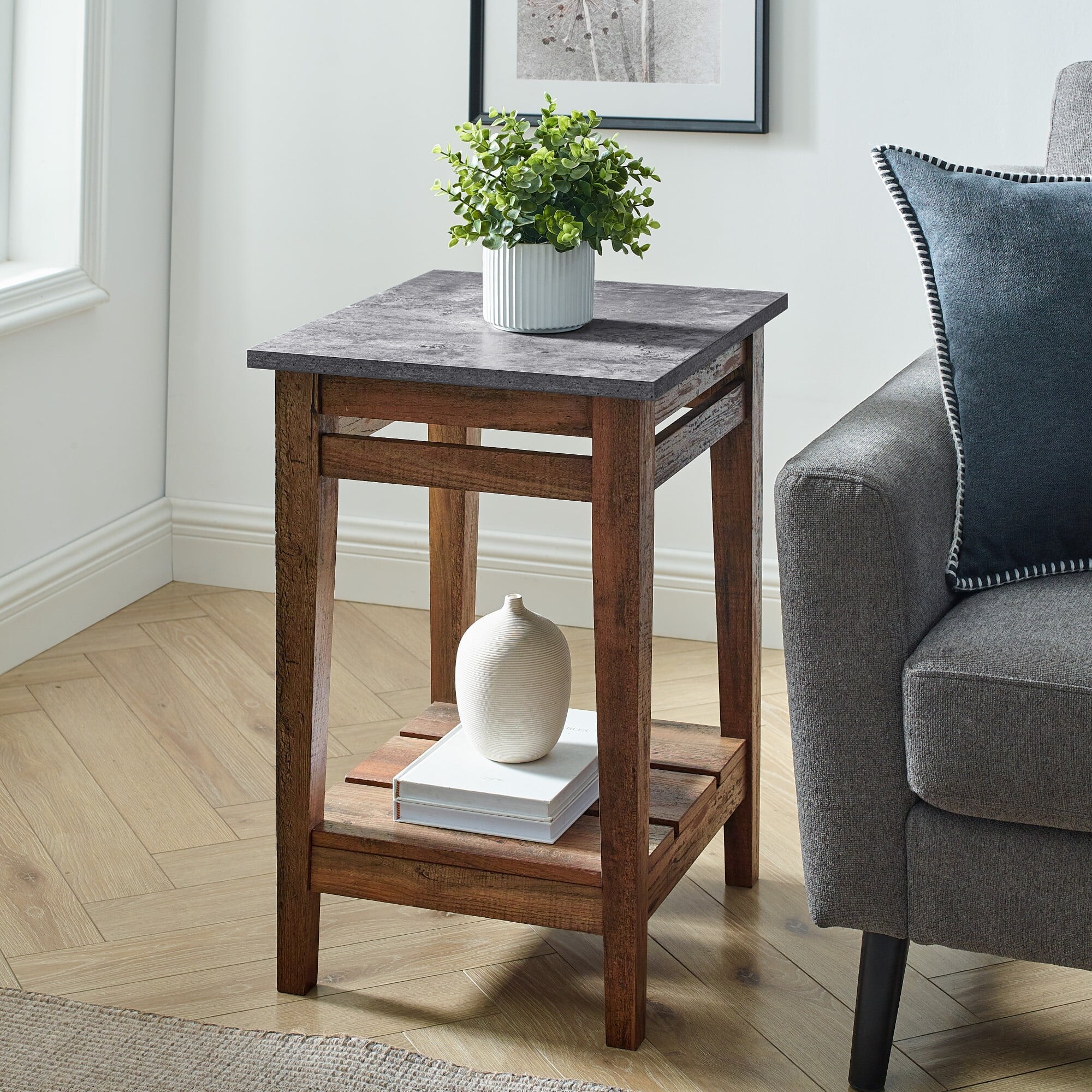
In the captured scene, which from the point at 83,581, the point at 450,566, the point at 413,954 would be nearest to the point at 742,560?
the point at 450,566

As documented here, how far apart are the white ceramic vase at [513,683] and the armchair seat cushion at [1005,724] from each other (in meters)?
0.37

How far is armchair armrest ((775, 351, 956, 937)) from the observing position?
1.24m

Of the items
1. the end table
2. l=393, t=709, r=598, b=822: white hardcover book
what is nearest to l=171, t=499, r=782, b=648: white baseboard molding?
the end table

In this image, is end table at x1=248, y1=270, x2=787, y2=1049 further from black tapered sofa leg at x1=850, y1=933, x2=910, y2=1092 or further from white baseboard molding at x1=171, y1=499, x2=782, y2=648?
white baseboard molding at x1=171, y1=499, x2=782, y2=648

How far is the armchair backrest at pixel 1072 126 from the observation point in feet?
5.60

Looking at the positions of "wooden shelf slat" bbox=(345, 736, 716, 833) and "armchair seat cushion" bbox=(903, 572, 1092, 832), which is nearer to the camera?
"armchair seat cushion" bbox=(903, 572, 1092, 832)

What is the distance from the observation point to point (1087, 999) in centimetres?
150

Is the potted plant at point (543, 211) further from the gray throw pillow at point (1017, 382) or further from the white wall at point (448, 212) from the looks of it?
the white wall at point (448, 212)

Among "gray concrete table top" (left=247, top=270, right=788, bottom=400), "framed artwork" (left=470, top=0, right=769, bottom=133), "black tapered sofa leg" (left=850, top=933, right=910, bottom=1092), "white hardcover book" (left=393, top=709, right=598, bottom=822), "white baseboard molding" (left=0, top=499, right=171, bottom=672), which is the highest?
"framed artwork" (left=470, top=0, right=769, bottom=133)

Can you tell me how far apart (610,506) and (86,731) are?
1125 millimetres

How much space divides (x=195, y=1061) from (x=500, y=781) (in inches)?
14.8

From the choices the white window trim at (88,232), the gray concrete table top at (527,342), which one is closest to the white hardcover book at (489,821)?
the gray concrete table top at (527,342)

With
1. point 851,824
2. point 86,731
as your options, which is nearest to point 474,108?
point 86,731

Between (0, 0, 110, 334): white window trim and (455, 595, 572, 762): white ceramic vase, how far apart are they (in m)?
1.14
